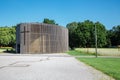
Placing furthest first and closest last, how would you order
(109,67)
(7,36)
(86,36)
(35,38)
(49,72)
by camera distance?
1. (7,36)
2. (86,36)
3. (35,38)
4. (109,67)
5. (49,72)

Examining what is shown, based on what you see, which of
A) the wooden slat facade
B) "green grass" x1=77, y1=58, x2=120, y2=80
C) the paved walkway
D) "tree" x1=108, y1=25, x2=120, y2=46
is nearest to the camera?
the paved walkway

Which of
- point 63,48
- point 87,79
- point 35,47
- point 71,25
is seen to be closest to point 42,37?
point 35,47

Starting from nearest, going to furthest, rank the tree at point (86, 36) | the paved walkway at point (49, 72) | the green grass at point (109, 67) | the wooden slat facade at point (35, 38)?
the paved walkway at point (49, 72)
the green grass at point (109, 67)
the wooden slat facade at point (35, 38)
the tree at point (86, 36)

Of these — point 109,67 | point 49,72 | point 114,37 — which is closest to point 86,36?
point 114,37

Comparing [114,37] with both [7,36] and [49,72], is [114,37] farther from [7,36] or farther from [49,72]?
[49,72]

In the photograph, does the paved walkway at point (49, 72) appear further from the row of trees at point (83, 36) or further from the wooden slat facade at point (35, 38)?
the row of trees at point (83, 36)

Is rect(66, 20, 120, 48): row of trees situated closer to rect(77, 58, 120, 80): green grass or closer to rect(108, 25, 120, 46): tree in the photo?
A: rect(108, 25, 120, 46): tree

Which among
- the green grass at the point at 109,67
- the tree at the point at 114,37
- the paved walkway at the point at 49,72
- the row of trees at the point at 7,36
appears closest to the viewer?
the paved walkway at the point at 49,72

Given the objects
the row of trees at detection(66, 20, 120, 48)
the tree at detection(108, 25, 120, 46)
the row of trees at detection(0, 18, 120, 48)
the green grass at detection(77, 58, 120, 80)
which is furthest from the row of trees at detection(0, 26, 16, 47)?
the green grass at detection(77, 58, 120, 80)

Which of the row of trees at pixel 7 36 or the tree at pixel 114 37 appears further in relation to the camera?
the tree at pixel 114 37

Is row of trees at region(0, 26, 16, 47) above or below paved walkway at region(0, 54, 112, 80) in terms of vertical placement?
above

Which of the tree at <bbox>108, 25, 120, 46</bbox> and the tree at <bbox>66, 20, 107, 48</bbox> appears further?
the tree at <bbox>108, 25, 120, 46</bbox>

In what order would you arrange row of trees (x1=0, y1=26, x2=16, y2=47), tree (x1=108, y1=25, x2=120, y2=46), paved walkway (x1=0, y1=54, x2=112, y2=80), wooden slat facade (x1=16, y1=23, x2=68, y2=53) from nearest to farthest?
paved walkway (x1=0, y1=54, x2=112, y2=80) < wooden slat facade (x1=16, y1=23, x2=68, y2=53) < row of trees (x1=0, y1=26, x2=16, y2=47) < tree (x1=108, y1=25, x2=120, y2=46)

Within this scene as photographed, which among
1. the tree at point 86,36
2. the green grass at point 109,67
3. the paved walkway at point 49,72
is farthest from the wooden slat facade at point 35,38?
the tree at point 86,36
